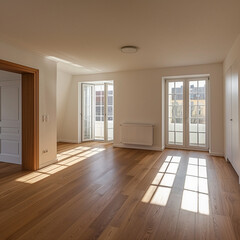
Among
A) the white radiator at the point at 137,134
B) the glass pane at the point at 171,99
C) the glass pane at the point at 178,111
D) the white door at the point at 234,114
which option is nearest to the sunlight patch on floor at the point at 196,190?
the white door at the point at 234,114

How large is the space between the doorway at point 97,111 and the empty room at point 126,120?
23 cm

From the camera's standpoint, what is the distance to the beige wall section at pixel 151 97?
530 cm

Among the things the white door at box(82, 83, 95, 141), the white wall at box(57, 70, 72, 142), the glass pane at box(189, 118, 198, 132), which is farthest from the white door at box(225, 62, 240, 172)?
the white wall at box(57, 70, 72, 142)

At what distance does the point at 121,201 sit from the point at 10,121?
340 centimetres

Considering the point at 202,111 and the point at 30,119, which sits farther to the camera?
the point at 202,111

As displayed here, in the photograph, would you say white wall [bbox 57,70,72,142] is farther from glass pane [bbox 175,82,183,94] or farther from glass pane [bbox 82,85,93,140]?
glass pane [bbox 175,82,183,94]

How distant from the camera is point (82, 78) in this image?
23.3 feet

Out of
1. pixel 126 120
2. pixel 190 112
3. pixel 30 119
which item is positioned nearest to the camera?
pixel 30 119

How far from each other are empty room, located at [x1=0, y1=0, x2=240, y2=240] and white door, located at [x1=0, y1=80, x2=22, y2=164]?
25mm

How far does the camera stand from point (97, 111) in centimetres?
777

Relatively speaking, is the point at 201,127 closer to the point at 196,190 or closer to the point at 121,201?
the point at 196,190

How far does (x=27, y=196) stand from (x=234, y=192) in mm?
3079

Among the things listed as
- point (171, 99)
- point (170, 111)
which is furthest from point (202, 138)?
point (171, 99)

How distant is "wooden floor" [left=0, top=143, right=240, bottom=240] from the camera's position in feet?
6.59
